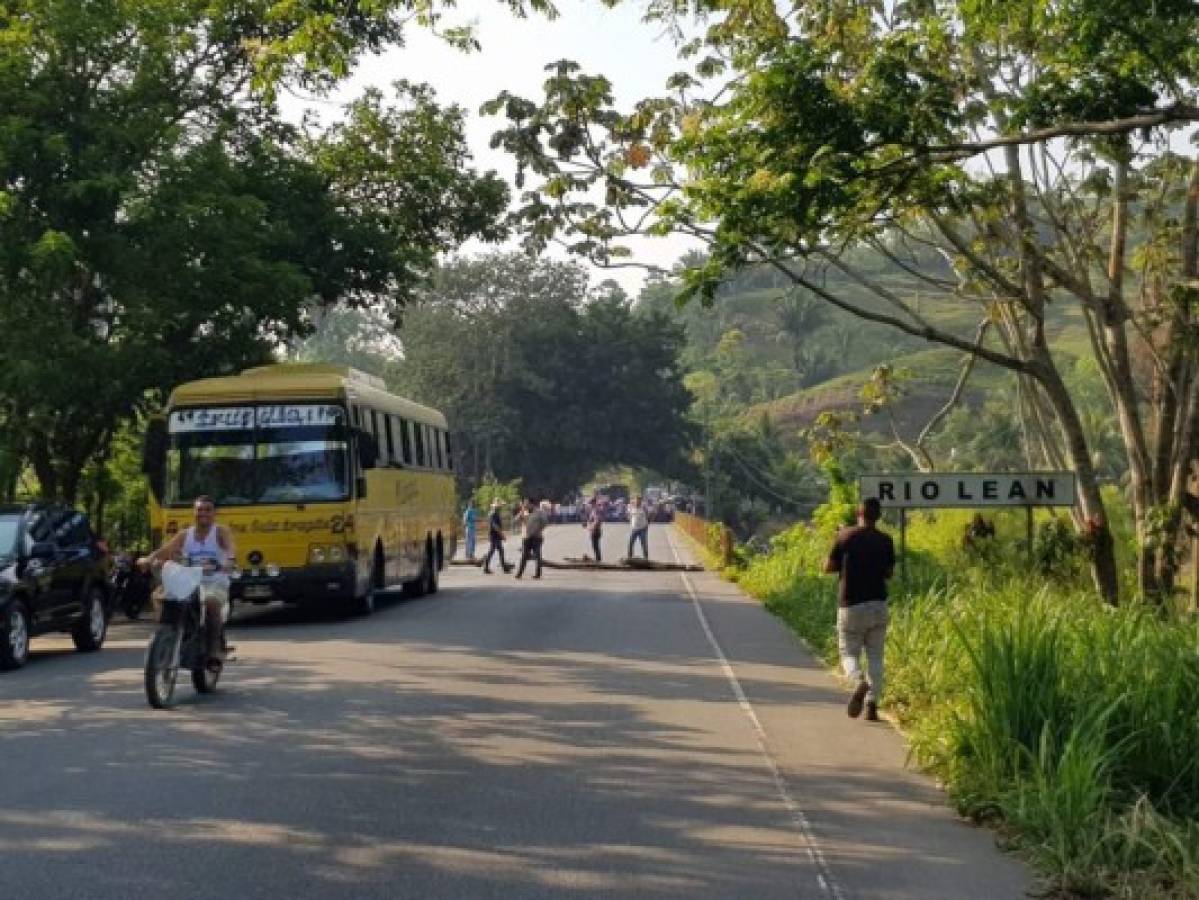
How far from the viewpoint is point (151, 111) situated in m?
23.8

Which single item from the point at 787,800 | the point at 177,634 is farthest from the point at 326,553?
the point at 787,800

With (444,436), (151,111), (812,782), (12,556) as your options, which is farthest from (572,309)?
(812,782)

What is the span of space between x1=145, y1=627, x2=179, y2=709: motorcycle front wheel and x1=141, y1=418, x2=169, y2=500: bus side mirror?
8.41 metres

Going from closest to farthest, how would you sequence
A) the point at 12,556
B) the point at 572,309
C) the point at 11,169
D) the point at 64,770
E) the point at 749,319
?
the point at 64,770 < the point at 12,556 < the point at 11,169 < the point at 572,309 < the point at 749,319

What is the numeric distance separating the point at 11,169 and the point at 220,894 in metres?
17.7

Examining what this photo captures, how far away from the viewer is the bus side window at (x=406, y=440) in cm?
2591

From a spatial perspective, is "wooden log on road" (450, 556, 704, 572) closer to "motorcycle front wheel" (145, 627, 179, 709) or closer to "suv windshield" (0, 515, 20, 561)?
"suv windshield" (0, 515, 20, 561)

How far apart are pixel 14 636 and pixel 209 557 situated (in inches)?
152

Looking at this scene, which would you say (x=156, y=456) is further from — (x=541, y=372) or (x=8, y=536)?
(x=541, y=372)

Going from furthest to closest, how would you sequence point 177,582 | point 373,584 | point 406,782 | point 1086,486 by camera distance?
point 373,584 < point 1086,486 < point 177,582 < point 406,782

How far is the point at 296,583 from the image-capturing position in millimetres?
20859

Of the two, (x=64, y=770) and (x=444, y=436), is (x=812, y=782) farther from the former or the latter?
(x=444, y=436)

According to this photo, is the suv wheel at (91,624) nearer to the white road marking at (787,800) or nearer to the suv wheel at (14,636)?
the suv wheel at (14,636)

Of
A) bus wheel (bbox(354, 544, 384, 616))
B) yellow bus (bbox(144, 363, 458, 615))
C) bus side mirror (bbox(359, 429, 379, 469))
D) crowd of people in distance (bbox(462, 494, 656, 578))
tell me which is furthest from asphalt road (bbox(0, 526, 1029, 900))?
crowd of people in distance (bbox(462, 494, 656, 578))
